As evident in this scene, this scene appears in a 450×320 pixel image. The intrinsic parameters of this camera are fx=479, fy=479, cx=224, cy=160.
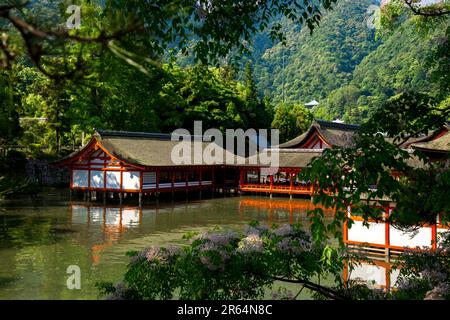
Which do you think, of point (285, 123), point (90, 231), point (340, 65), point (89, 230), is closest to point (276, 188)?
point (89, 230)

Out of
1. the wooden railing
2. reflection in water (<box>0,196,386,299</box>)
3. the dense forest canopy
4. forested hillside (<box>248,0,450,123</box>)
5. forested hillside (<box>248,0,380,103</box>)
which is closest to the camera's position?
the dense forest canopy

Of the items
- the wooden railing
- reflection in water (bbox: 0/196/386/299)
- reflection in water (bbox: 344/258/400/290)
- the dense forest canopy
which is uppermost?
the dense forest canopy

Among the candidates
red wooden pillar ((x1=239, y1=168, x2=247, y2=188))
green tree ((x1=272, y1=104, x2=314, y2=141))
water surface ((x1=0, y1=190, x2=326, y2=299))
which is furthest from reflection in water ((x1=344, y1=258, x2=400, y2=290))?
green tree ((x1=272, y1=104, x2=314, y2=141))

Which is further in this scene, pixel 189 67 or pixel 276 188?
pixel 276 188

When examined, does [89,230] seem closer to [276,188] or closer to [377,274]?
[377,274]

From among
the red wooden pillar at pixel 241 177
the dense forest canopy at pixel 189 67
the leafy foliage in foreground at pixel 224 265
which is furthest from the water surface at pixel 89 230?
the leafy foliage in foreground at pixel 224 265

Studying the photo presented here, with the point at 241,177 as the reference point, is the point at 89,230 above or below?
below

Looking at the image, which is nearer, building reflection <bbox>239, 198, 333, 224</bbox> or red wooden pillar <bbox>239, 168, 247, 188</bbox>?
building reflection <bbox>239, 198, 333, 224</bbox>

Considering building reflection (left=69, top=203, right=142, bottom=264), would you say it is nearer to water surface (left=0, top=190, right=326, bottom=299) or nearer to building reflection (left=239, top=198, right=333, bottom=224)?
water surface (left=0, top=190, right=326, bottom=299)

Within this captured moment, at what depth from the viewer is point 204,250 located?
17.9ft

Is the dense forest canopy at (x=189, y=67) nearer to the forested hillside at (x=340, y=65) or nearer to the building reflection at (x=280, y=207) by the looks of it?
the forested hillside at (x=340, y=65)

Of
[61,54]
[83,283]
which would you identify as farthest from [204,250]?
[83,283]
